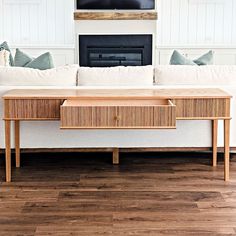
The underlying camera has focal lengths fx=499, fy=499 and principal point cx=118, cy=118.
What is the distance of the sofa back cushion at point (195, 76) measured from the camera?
3.80 meters

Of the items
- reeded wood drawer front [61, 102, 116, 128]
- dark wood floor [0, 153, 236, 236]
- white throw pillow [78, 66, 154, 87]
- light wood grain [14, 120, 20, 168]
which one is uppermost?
white throw pillow [78, 66, 154, 87]

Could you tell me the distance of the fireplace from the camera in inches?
294

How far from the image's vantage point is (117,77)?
3.80 metres

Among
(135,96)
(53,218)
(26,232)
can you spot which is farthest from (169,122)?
(26,232)

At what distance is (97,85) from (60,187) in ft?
2.96

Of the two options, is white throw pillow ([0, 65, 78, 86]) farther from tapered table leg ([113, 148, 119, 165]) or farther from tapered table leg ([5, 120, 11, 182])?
tapered table leg ([113, 148, 119, 165])

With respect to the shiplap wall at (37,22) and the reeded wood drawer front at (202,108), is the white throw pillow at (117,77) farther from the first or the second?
the shiplap wall at (37,22)

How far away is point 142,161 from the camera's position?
3959 mm

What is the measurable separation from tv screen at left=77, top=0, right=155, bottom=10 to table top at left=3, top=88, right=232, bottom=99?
12.8 ft

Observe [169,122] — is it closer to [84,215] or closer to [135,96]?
[135,96]

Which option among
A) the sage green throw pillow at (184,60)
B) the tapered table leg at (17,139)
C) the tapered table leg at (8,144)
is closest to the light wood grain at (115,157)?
the tapered table leg at (17,139)

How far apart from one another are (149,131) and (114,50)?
157 inches

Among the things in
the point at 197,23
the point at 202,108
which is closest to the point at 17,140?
the point at 202,108

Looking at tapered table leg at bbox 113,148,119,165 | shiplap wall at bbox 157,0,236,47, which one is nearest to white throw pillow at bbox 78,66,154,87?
tapered table leg at bbox 113,148,119,165
